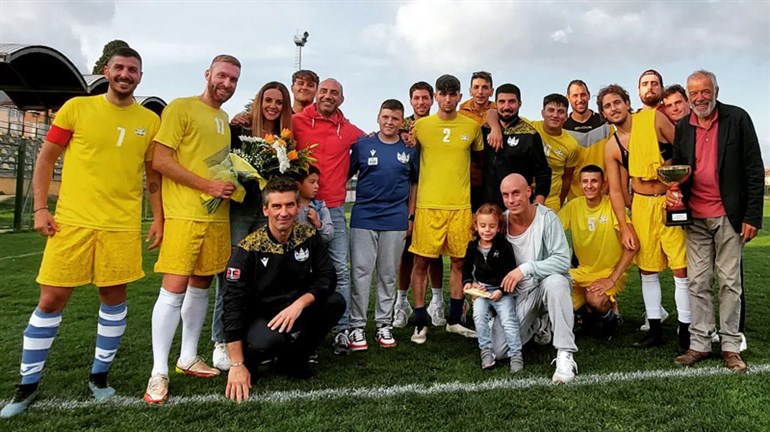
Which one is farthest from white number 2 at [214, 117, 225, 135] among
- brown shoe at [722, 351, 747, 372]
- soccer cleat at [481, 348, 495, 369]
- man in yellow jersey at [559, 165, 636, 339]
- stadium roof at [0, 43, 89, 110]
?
stadium roof at [0, 43, 89, 110]

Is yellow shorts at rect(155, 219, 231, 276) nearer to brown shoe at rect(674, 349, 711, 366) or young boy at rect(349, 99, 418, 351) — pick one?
young boy at rect(349, 99, 418, 351)

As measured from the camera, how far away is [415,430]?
9.52ft

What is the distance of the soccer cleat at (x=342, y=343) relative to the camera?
440 centimetres

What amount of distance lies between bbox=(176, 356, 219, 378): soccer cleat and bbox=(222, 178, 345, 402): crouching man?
32cm

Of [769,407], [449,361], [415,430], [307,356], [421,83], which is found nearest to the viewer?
[415,430]

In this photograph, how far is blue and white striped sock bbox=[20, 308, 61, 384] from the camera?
126 inches

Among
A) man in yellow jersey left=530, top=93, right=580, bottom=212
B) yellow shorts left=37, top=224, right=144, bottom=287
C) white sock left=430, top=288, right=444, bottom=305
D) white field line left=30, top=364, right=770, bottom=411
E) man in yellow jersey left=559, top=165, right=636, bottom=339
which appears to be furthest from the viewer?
white sock left=430, top=288, right=444, bottom=305

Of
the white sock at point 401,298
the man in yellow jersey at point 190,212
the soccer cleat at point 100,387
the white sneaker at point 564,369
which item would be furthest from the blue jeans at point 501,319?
the soccer cleat at point 100,387

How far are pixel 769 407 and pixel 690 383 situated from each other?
0.48 metres

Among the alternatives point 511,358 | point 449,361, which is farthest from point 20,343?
point 511,358

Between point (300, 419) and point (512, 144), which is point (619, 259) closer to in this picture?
point (512, 144)

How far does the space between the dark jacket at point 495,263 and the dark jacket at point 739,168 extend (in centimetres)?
162

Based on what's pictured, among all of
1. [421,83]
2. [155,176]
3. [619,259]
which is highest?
[421,83]

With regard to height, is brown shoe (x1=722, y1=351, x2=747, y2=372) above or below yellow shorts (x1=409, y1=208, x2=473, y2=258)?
below
